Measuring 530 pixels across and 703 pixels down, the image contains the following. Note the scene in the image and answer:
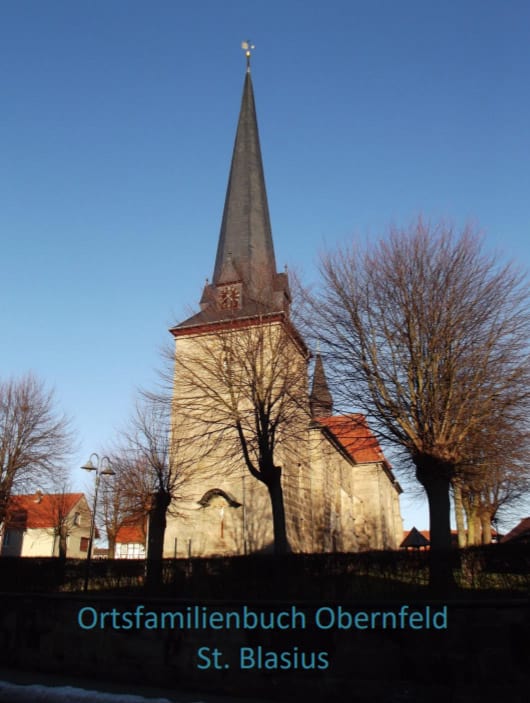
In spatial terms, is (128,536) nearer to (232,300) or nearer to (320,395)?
(232,300)

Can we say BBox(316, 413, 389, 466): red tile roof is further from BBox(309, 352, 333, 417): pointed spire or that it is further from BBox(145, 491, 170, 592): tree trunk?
BBox(145, 491, 170, 592): tree trunk

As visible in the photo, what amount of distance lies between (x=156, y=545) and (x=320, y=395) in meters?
6.31

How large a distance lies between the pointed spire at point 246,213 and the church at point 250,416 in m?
0.07

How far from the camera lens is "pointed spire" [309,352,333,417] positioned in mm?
15875

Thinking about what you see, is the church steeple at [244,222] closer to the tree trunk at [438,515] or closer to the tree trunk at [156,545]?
the tree trunk at [156,545]

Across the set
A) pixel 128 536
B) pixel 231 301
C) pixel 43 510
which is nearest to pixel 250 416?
pixel 231 301

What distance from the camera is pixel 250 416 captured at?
59.0 ft

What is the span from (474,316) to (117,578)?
1196 centimetres

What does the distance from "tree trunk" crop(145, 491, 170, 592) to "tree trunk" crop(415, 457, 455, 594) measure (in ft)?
21.5

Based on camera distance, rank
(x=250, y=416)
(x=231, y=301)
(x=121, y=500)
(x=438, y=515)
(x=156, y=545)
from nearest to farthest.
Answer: (x=438, y=515), (x=156, y=545), (x=250, y=416), (x=231, y=301), (x=121, y=500)

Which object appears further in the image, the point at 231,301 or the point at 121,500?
the point at 121,500

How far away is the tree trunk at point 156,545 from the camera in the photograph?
45.1 ft

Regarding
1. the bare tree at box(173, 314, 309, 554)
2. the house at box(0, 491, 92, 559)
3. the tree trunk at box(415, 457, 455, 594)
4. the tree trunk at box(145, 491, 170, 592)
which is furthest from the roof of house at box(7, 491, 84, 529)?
the tree trunk at box(415, 457, 455, 594)

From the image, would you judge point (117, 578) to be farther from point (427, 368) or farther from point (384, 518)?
point (384, 518)
